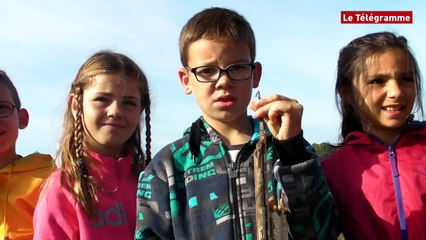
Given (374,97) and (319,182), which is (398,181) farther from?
(319,182)

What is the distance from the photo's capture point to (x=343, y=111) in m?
3.85

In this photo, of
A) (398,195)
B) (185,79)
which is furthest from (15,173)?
(398,195)

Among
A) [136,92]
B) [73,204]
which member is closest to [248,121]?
[136,92]

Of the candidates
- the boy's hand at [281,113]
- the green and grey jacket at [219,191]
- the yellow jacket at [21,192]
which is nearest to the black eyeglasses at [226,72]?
the green and grey jacket at [219,191]

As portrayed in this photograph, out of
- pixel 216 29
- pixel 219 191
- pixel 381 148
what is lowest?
pixel 219 191

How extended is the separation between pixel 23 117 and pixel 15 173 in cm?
59

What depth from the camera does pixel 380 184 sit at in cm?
333

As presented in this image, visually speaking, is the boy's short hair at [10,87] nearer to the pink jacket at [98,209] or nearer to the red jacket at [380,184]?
the pink jacket at [98,209]

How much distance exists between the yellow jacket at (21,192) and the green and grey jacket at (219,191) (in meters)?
1.43

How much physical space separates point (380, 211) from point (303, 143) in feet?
3.00

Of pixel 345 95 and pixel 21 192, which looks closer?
pixel 345 95

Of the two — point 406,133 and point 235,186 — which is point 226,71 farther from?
point 406,133

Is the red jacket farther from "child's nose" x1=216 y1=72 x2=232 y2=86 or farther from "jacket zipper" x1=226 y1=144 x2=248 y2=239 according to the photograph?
"child's nose" x1=216 y1=72 x2=232 y2=86

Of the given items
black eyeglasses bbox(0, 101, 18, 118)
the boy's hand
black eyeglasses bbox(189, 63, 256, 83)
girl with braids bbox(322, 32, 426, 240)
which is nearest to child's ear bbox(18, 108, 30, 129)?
black eyeglasses bbox(0, 101, 18, 118)
